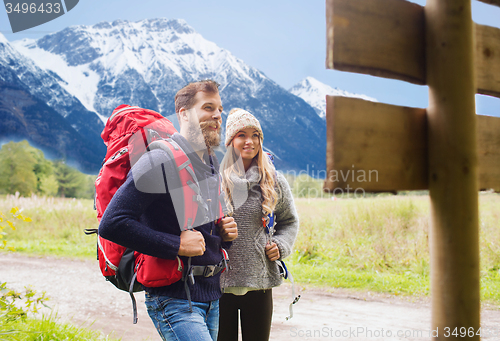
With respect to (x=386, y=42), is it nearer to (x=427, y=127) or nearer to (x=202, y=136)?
(x=427, y=127)

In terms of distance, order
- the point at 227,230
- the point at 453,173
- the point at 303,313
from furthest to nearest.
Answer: the point at 303,313 → the point at 227,230 → the point at 453,173

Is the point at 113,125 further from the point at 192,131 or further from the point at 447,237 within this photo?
the point at 447,237

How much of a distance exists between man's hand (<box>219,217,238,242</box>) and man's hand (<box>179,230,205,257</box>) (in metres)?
0.27

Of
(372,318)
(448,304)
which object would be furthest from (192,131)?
(372,318)

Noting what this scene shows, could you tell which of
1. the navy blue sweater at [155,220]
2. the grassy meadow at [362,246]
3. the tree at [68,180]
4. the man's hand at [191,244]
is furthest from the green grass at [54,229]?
the tree at [68,180]

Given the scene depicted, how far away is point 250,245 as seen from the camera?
2.38 metres

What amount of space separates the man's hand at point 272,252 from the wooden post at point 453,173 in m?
1.29

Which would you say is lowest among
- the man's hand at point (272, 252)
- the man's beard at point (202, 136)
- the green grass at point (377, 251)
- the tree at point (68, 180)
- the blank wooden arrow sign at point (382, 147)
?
the green grass at point (377, 251)

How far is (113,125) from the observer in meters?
1.87

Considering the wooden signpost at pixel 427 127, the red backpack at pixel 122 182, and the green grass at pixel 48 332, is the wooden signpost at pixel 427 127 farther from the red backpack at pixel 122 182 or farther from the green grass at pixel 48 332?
the green grass at pixel 48 332

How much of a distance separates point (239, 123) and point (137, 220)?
1190mm

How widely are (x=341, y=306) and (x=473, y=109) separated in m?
4.39

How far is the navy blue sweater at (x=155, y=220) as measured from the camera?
4.92 ft

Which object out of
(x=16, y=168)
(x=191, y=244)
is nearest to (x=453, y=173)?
(x=191, y=244)
